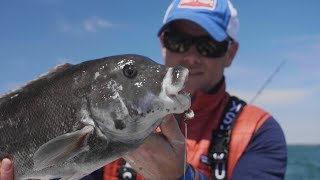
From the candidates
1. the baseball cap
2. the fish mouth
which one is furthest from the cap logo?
the fish mouth

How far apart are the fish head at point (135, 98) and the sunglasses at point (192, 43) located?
2.49 metres

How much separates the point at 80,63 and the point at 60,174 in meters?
0.83

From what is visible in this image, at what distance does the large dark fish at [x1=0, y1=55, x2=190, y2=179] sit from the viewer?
3574 mm

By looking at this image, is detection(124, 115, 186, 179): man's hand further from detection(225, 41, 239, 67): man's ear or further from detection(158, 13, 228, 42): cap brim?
detection(225, 41, 239, 67): man's ear

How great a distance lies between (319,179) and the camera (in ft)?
109

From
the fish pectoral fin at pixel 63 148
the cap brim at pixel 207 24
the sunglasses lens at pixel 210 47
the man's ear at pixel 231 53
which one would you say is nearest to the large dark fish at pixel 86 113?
the fish pectoral fin at pixel 63 148

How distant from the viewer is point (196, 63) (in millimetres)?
6348

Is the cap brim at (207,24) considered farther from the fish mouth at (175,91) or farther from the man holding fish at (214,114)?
the fish mouth at (175,91)

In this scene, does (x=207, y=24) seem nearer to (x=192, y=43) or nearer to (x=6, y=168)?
(x=192, y=43)

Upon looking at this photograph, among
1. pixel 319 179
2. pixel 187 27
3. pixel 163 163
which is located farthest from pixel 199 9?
pixel 319 179

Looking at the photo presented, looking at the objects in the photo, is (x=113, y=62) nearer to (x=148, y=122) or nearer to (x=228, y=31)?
(x=148, y=122)

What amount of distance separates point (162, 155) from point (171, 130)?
1.02 feet

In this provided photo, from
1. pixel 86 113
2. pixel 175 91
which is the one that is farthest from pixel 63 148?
pixel 175 91

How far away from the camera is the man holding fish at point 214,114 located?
579cm
